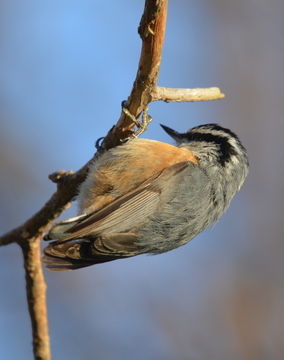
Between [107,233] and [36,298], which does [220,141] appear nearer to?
[107,233]

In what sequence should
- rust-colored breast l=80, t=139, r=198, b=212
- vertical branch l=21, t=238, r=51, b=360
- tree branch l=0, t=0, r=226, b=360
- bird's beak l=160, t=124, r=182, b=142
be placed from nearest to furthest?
tree branch l=0, t=0, r=226, b=360, vertical branch l=21, t=238, r=51, b=360, rust-colored breast l=80, t=139, r=198, b=212, bird's beak l=160, t=124, r=182, b=142

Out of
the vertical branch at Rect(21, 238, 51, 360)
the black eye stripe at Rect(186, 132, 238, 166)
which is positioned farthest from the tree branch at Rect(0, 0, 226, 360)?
the black eye stripe at Rect(186, 132, 238, 166)

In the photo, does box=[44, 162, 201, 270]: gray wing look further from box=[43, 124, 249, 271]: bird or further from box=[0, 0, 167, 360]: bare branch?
box=[0, 0, 167, 360]: bare branch

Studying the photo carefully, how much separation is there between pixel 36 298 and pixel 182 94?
4.32 ft

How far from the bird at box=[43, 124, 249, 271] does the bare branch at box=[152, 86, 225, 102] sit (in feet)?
1.16

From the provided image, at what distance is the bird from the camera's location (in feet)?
9.92

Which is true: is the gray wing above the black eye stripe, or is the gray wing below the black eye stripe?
below

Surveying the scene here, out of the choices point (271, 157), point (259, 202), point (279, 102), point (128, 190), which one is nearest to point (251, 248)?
point (259, 202)

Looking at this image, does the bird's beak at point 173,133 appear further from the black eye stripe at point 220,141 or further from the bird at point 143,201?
the bird at point 143,201

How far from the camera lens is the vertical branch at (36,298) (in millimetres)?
3080

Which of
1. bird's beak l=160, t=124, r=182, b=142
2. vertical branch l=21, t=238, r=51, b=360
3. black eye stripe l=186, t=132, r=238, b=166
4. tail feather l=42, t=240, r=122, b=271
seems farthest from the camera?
bird's beak l=160, t=124, r=182, b=142

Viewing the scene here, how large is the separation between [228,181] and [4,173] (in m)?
2.30

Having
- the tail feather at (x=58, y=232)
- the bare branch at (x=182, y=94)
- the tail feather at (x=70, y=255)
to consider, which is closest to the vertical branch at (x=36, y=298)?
the tail feather at (x=70, y=255)

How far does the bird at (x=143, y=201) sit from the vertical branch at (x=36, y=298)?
0.19m
